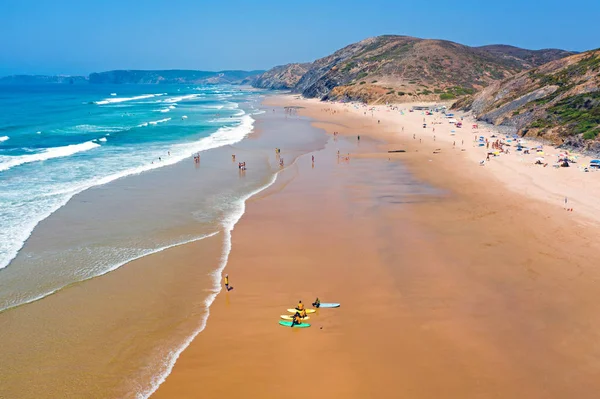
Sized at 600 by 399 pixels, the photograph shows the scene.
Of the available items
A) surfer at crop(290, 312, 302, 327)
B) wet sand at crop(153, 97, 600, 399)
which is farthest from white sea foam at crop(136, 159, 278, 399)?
surfer at crop(290, 312, 302, 327)

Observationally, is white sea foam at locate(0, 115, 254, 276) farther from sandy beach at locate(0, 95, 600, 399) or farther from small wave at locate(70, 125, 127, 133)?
small wave at locate(70, 125, 127, 133)

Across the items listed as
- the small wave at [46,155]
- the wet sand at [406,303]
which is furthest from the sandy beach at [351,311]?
the small wave at [46,155]

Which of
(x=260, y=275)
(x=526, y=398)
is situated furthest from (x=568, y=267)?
(x=260, y=275)

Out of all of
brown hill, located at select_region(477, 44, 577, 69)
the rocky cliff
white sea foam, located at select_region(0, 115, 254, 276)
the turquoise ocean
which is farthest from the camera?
brown hill, located at select_region(477, 44, 577, 69)

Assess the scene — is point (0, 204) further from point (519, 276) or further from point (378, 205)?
point (519, 276)

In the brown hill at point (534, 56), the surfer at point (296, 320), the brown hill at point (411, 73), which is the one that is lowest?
the surfer at point (296, 320)

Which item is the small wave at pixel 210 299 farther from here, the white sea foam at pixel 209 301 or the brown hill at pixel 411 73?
the brown hill at pixel 411 73

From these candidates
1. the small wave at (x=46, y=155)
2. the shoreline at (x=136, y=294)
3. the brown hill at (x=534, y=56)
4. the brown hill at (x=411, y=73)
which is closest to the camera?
the shoreline at (x=136, y=294)

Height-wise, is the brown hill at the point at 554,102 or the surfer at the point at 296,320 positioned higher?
the brown hill at the point at 554,102
